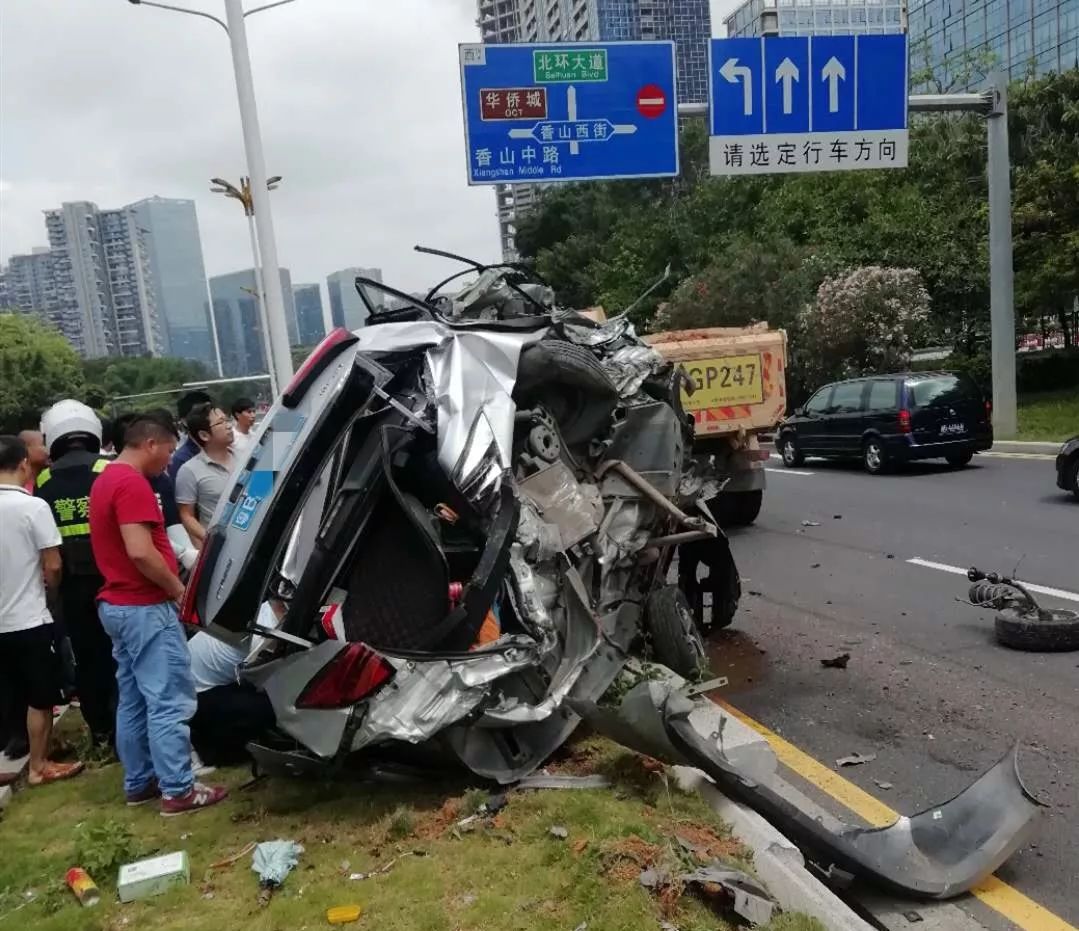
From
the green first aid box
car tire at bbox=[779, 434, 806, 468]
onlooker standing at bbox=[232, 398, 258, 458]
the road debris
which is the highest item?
onlooker standing at bbox=[232, 398, 258, 458]

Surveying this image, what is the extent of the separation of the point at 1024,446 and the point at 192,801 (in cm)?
1467

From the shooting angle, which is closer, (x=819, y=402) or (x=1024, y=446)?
(x=1024, y=446)

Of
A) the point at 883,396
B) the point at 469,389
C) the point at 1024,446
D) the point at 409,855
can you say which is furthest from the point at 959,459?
the point at 409,855

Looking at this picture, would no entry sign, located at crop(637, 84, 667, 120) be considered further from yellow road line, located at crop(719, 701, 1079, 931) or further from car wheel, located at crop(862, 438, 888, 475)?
yellow road line, located at crop(719, 701, 1079, 931)

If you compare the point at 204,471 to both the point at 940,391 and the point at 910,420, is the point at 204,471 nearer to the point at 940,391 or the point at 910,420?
the point at 910,420

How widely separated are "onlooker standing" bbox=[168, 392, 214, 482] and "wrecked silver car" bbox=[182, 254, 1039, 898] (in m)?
1.92

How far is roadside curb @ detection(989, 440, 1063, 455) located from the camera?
14.5 meters

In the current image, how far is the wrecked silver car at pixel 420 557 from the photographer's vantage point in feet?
11.2

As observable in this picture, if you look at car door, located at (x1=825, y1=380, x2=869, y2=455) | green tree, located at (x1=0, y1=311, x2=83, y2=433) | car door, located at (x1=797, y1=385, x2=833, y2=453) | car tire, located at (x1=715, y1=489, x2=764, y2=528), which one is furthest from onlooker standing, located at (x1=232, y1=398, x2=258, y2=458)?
green tree, located at (x1=0, y1=311, x2=83, y2=433)

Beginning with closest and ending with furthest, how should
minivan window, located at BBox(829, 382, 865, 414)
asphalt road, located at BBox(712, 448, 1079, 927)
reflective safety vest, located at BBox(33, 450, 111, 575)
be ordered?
asphalt road, located at BBox(712, 448, 1079, 927) < reflective safety vest, located at BBox(33, 450, 111, 575) < minivan window, located at BBox(829, 382, 865, 414)

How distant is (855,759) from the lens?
4422mm

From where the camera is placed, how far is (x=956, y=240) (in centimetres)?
2370

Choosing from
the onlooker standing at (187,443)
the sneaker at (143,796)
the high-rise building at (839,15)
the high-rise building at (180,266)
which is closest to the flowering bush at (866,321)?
the onlooker standing at (187,443)

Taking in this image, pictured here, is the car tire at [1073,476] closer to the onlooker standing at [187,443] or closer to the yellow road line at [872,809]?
the yellow road line at [872,809]
